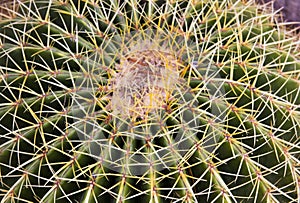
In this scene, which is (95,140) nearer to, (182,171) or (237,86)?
(182,171)

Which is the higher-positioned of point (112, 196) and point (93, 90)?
point (93, 90)

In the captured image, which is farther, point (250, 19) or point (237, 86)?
point (250, 19)

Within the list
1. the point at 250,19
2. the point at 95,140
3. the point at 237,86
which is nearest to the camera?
the point at 95,140

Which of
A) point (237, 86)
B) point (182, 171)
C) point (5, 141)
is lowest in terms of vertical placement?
point (5, 141)

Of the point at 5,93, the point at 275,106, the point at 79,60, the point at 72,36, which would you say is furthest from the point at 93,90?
the point at 275,106

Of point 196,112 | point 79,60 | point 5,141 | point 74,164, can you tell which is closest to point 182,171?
point 196,112

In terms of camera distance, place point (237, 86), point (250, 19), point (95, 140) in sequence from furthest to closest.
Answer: point (250, 19)
point (237, 86)
point (95, 140)
